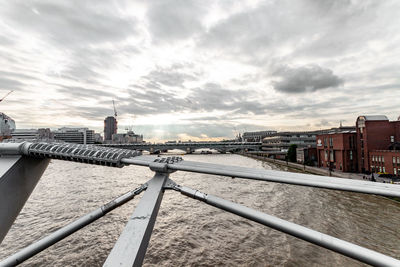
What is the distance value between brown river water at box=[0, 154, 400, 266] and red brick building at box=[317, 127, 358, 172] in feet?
61.6

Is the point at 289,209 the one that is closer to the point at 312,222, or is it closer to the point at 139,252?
the point at 312,222

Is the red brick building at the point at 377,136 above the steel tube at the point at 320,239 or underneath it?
above

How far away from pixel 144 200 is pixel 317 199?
82.4 ft

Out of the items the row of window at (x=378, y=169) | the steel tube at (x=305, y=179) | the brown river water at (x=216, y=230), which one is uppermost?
the steel tube at (x=305, y=179)

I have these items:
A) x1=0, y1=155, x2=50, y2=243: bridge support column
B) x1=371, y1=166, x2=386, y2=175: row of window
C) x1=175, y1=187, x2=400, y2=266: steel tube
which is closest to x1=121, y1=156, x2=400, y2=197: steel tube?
x1=175, y1=187, x2=400, y2=266: steel tube

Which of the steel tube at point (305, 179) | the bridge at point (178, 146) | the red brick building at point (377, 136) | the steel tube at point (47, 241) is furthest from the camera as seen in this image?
the bridge at point (178, 146)

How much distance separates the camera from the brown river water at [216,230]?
37.8 feet

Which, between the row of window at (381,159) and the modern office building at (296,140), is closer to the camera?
the row of window at (381,159)

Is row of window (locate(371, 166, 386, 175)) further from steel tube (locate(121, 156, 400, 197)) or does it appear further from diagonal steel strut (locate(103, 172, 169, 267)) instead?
diagonal steel strut (locate(103, 172, 169, 267))

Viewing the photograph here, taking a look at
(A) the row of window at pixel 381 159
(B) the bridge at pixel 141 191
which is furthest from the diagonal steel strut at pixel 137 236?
(A) the row of window at pixel 381 159

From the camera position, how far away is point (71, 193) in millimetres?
25828

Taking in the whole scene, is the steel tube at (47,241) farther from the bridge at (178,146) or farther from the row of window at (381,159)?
the bridge at (178,146)

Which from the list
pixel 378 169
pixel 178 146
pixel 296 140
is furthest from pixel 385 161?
pixel 178 146

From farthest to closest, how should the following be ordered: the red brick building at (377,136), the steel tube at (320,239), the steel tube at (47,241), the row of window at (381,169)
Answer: the red brick building at (377,136), the row of window at (381,169), the steel tube at (47,241), the steel tube at (320,239)
